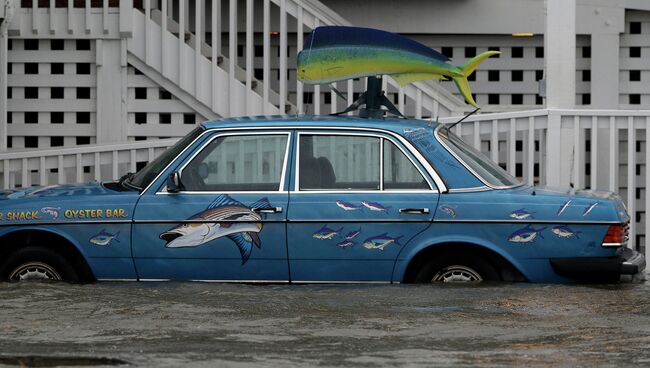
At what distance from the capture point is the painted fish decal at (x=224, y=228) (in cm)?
986

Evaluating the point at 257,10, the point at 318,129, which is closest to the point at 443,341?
the point at 318,129

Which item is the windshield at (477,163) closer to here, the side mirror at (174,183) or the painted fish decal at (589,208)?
the painted fish decal at (589,208)

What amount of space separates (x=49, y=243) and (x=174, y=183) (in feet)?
3.11

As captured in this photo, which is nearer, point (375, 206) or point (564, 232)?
point (564, 232)

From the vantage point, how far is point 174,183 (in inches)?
392

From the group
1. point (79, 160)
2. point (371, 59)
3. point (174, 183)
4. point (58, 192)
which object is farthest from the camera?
point (79, 160)

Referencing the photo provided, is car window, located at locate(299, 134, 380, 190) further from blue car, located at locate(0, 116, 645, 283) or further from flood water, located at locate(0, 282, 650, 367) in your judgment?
flood water, located at locate(0, 282, 650, 367)

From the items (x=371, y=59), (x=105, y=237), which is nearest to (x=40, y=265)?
(x=105, y=237)

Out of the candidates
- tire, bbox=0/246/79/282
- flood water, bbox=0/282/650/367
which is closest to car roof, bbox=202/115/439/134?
flood water, bbox=0/282/650/367

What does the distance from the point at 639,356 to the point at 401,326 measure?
144 cm

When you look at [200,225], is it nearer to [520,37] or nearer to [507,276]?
[507,276]

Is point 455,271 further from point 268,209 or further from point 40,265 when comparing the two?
point 40,265

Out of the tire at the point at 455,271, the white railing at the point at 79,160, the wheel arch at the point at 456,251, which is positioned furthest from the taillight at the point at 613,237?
the white railing at the point at 79,160

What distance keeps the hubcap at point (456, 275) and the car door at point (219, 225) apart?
99cm
